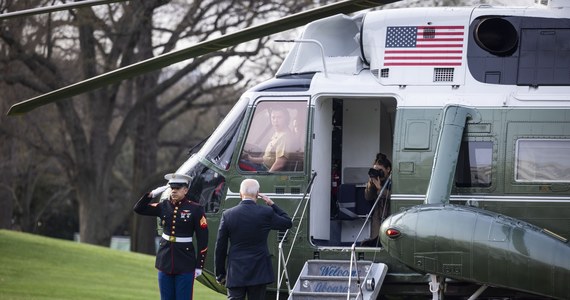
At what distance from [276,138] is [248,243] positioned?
1762 millimetres

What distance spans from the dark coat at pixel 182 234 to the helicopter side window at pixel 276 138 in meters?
1.12

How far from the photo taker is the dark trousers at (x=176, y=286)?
11805mm

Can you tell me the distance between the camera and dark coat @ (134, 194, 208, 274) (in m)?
11.8

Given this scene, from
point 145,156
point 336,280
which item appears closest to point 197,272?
point 336,280

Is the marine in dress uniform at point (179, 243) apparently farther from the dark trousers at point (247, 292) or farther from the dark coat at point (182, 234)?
the dark trousers at point (247, 292)

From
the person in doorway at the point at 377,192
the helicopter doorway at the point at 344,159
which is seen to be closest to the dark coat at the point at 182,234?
the helicopter doorway at the point at 344,159

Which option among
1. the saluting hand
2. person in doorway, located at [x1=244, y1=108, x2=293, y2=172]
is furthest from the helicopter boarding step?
person in doorway, located at [x1=244, y1=108, x2=293, y2=172]

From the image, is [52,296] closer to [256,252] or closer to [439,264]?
[256,252]

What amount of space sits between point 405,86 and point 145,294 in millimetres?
8308

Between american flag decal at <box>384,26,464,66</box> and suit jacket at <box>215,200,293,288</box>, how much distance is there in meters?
2.44

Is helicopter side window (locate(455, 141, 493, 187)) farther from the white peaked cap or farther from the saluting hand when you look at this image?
the white peaked cap

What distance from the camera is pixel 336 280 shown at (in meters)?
11.7

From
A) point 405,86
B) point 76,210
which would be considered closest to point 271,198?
point 405,86

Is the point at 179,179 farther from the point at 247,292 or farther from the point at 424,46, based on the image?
the point at 424,46
